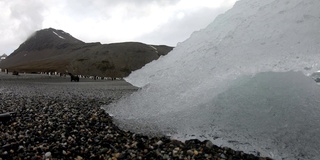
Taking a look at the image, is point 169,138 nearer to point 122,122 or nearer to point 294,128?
point 122,122

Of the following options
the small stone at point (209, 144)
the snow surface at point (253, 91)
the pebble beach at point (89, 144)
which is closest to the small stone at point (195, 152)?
the pebble beach at point (89, 144)

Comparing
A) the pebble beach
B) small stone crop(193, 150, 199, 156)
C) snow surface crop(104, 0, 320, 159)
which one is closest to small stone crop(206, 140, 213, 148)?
the pebble beach

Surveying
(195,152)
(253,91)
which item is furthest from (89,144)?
(253,91)

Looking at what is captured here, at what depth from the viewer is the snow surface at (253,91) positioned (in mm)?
7051

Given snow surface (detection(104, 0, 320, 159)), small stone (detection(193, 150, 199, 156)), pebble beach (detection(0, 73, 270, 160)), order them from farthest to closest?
snow surface (detection(104, 0, 320, 159))
small stone (detection(193, 150, 199, 156))
pebble beach (detection(0, 73, 270, 160))

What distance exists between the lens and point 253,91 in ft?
26.3

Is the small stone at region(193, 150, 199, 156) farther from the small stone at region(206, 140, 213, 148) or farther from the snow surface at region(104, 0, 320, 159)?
the snow surface at region(104, 0, 320, 159)

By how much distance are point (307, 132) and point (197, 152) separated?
2.78 metres

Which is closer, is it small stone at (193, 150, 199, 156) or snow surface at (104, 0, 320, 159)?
small stone at (193, 150, 199, 156)

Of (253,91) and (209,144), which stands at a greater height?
(253,91)

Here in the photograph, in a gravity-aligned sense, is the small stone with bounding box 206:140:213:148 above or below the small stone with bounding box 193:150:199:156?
above

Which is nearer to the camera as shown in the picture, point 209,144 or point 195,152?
point 195,152

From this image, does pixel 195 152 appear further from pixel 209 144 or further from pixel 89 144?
pixel 89 144

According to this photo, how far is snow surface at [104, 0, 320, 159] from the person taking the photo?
23.1 ft
